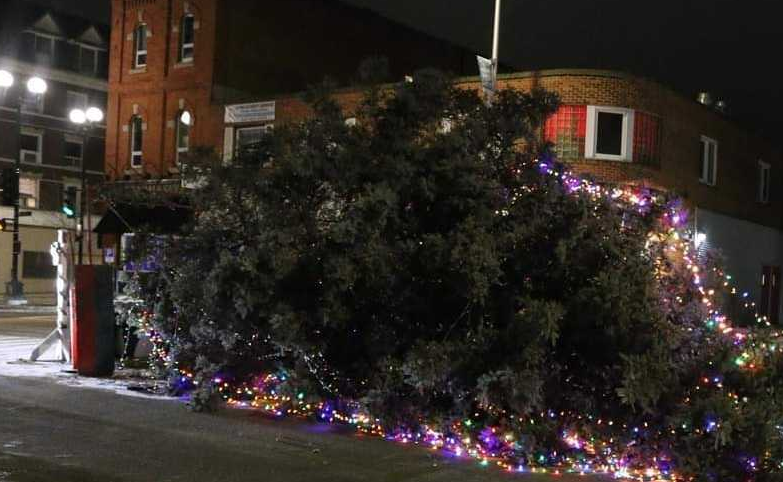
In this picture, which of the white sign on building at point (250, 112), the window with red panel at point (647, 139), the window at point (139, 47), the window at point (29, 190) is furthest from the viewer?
the window at point (29, 190)

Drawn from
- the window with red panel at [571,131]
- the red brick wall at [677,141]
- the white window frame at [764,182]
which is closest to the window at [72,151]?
the red brick wall at [677,141]

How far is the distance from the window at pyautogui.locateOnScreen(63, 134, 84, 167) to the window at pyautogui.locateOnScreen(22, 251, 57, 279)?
16.9 feet

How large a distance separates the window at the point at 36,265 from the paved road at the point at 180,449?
37.2 m

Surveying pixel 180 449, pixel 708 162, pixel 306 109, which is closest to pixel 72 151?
pixel 306 109

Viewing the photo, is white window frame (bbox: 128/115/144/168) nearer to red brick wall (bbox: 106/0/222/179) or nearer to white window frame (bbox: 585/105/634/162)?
red brick wall (bbox: 106/0/222/179)

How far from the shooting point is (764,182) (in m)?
→ 32.8

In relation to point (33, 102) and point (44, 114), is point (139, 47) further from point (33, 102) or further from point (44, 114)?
point (44, 114)

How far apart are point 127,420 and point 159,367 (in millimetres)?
2161

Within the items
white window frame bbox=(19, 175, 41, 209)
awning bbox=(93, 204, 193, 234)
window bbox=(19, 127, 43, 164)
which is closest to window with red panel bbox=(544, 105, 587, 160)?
awning bbox=(93, 204, 193, 234)

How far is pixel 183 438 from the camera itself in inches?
337

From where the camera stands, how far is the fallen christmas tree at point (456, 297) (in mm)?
8211

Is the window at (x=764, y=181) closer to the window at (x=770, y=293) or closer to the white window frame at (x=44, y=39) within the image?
the window at (x=770, y=293)

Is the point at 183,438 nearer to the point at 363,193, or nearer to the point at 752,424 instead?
the point at 363,193

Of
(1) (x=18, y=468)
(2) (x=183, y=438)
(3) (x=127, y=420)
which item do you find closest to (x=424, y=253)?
(2) (x=183, y=438)
